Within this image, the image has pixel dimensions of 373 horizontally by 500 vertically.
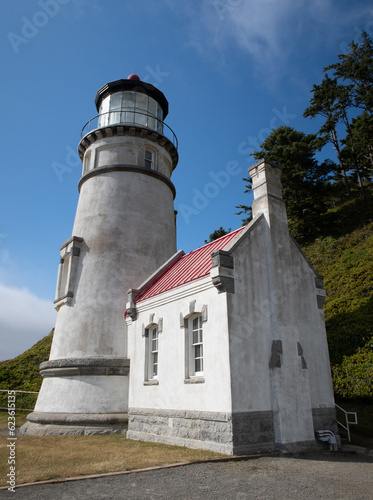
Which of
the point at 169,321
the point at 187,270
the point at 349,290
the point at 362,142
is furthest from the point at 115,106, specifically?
the point at 362,142

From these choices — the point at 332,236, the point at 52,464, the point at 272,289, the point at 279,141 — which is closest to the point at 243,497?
the point at 52,464

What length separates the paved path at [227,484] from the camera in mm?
6092

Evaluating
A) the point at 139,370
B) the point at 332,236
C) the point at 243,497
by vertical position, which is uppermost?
the point at 332,236

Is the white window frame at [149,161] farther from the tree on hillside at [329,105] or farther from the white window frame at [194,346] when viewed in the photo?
the tree on hillside at [329,105]

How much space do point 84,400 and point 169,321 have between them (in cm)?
498

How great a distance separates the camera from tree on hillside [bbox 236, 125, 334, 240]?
34.6 meters

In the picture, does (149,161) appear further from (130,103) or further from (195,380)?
(195,380)

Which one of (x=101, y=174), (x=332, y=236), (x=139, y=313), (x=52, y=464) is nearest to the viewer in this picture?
(x=52, y=464)

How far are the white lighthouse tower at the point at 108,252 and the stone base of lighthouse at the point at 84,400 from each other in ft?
0.12

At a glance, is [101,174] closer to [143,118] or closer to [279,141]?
[143,118]

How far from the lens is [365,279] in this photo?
22.8 m

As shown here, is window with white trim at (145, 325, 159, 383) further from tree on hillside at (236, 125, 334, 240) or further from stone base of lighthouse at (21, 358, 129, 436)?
tree on hillside at (236, 125, 334, 240)

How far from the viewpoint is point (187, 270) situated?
13.2 m

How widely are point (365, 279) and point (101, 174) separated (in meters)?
16.8
